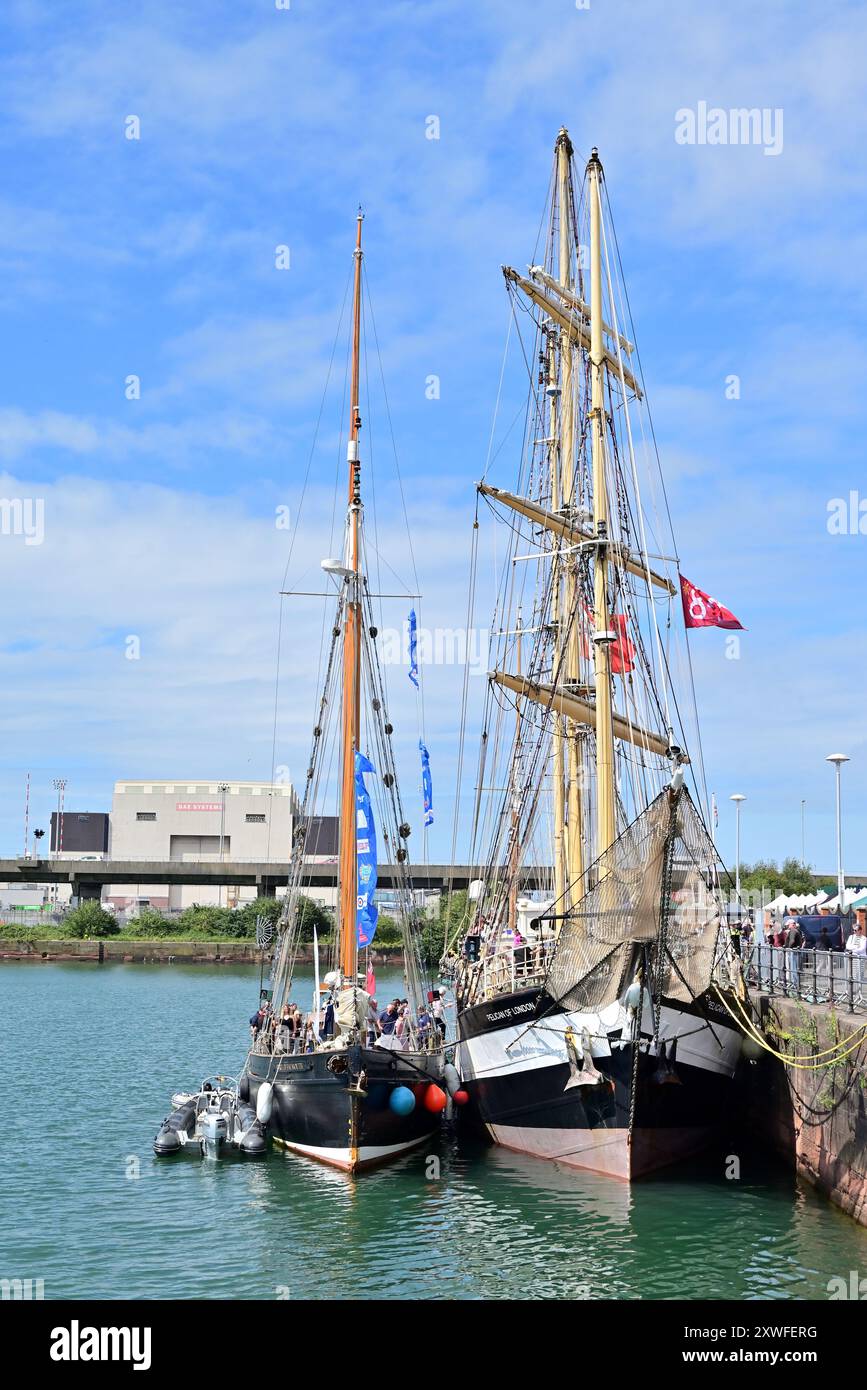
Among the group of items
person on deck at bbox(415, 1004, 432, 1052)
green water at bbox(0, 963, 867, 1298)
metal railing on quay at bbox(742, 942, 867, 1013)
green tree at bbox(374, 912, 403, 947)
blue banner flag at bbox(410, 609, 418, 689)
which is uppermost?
blue banner flag at bbox(410, 609, 418, 689)

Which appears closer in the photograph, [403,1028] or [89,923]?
[403,1028]

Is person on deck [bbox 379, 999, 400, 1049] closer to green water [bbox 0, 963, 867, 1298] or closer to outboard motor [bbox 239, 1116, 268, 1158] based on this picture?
green water [bbox 0, 963, 867, 1298]

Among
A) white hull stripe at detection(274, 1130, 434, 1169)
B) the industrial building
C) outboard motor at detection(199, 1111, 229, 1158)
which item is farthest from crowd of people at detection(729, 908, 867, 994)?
the industrial building

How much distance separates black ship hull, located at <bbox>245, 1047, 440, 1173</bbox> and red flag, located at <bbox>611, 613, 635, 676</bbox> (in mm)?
13057

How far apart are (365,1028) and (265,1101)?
124 inches

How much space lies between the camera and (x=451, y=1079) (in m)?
31.7

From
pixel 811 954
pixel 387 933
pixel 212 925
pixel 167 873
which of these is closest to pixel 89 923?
pixel 167 873

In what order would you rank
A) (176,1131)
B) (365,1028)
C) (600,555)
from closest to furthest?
(365,1028)
(176,1131)
(600,555)

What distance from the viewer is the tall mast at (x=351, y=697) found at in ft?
95.7

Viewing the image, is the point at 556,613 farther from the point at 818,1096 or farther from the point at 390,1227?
the point at 390,1227

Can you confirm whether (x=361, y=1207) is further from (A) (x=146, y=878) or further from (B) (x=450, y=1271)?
(A) (x=146, y=878)

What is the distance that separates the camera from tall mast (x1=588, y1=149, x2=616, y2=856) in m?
30.2
